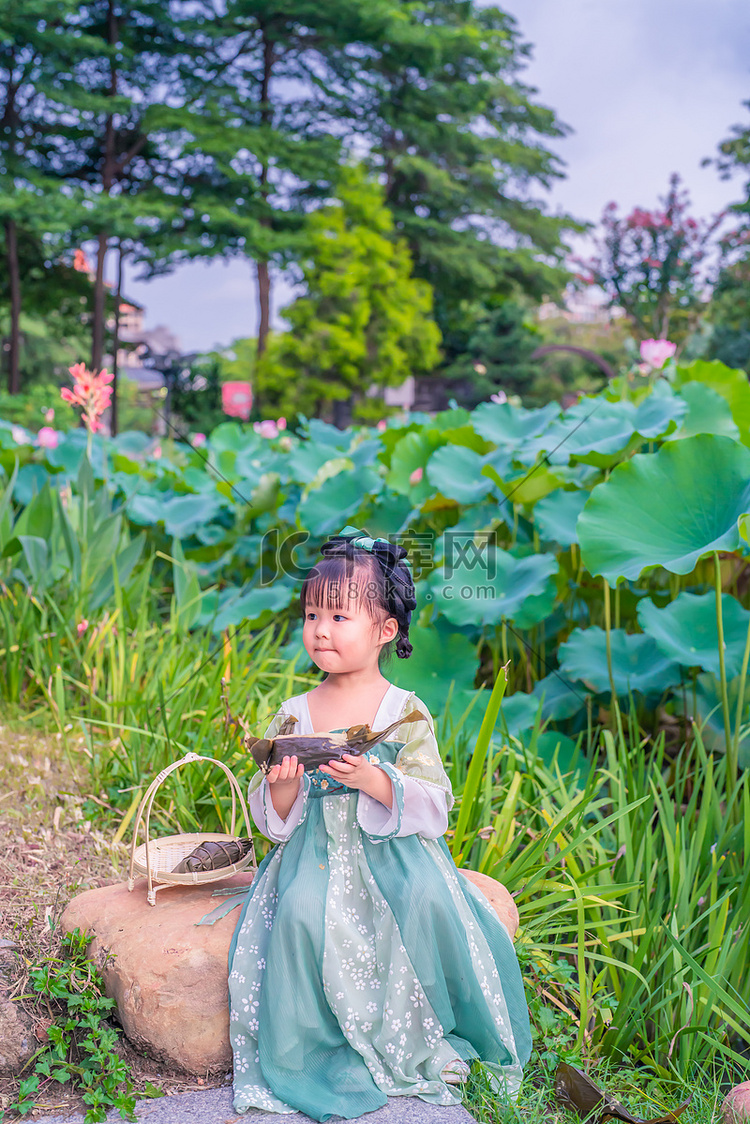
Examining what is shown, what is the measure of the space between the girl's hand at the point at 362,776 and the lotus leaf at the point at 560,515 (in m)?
1.27

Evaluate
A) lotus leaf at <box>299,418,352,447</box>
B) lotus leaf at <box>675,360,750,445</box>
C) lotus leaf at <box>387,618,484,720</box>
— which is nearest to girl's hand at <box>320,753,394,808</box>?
lotus leaf at <box>387,618,484,720</box>

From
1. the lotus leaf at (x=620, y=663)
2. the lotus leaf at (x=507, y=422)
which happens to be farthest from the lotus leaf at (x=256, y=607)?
the lotus leaf at (x=620, y=663)

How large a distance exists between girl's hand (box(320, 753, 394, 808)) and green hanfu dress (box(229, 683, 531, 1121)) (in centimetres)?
2

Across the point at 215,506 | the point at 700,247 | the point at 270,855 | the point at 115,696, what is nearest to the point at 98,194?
the point at 700,247

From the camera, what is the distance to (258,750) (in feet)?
4.26

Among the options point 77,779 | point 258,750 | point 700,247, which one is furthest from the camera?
point 700,247

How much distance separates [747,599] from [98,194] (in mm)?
13256

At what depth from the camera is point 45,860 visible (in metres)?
1.91

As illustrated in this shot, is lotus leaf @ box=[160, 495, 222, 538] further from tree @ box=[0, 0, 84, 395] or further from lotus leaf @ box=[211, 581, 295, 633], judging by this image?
tree @ box=[0, 0, 84, 395]

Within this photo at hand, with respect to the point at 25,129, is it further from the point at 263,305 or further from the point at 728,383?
the point at 728,383

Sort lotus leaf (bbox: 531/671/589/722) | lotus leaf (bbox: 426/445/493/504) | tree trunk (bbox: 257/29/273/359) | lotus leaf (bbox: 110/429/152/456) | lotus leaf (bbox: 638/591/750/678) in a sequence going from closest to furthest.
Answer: lotus leaf (bbox: 638/591/750/678) → lotus leaf (bbox: 531/671/589/722) → lotus leaf (bbox: 426/445/493/504) → lotus leaf (bbox: 110/429/152/456) → tree trunk (bbox: 257/29/273/359)

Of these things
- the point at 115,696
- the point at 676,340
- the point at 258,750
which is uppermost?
the point at 676,340

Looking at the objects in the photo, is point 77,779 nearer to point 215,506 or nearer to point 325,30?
point 215,506

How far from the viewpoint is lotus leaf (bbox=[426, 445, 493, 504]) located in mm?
2689
